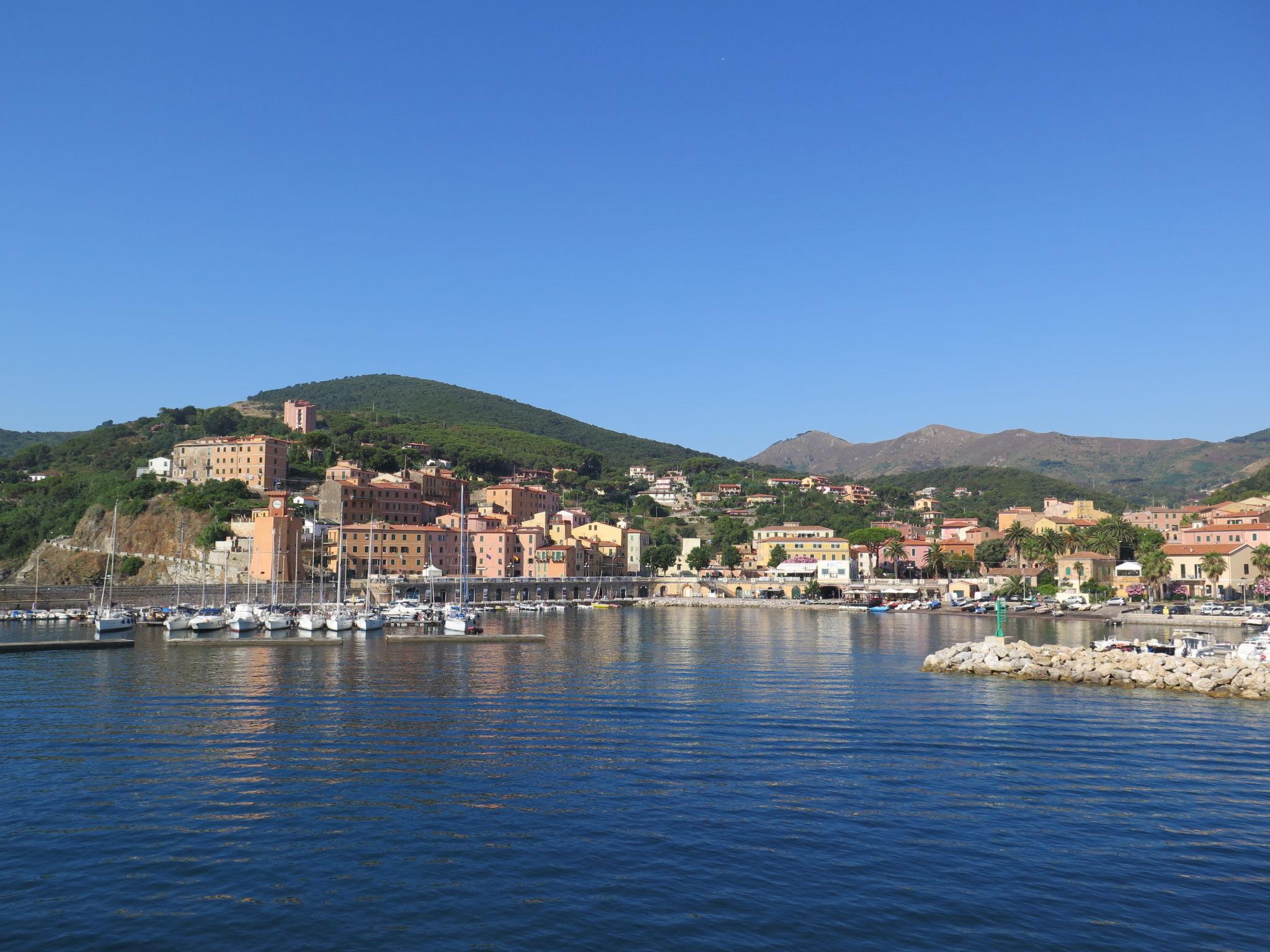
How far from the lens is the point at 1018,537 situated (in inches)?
3752

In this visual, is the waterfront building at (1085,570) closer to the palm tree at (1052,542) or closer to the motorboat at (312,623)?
the palm tree at (1052,542)

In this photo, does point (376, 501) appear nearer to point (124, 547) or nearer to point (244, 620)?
point (124, 547)

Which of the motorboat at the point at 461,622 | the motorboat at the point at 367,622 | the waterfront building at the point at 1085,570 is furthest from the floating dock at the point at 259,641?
the waterfront building at the point at 1085,570

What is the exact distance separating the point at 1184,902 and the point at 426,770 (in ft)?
45.0

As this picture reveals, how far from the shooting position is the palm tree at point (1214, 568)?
7975 centimetres

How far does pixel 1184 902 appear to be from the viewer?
13031 millimetres

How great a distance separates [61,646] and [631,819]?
139 feet

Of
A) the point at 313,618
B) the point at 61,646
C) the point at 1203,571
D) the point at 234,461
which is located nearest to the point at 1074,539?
the point at 1203,571

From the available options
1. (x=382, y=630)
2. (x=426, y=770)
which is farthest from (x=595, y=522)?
(x=426, y=770)

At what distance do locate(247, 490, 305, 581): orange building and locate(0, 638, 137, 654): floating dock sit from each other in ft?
119

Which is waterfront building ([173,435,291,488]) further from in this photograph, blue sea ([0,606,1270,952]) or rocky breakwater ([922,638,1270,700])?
rocky breakwater ([922,638,1270,700])

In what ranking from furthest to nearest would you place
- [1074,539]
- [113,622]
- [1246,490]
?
[1246,490] < [1074,539] < [113,622]

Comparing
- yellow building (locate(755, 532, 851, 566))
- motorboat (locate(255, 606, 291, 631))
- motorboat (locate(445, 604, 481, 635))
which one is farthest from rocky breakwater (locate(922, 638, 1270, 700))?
yellow building (locate(755, 532, 851, 566))

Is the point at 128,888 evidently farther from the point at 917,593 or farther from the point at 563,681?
the point at 917,593
